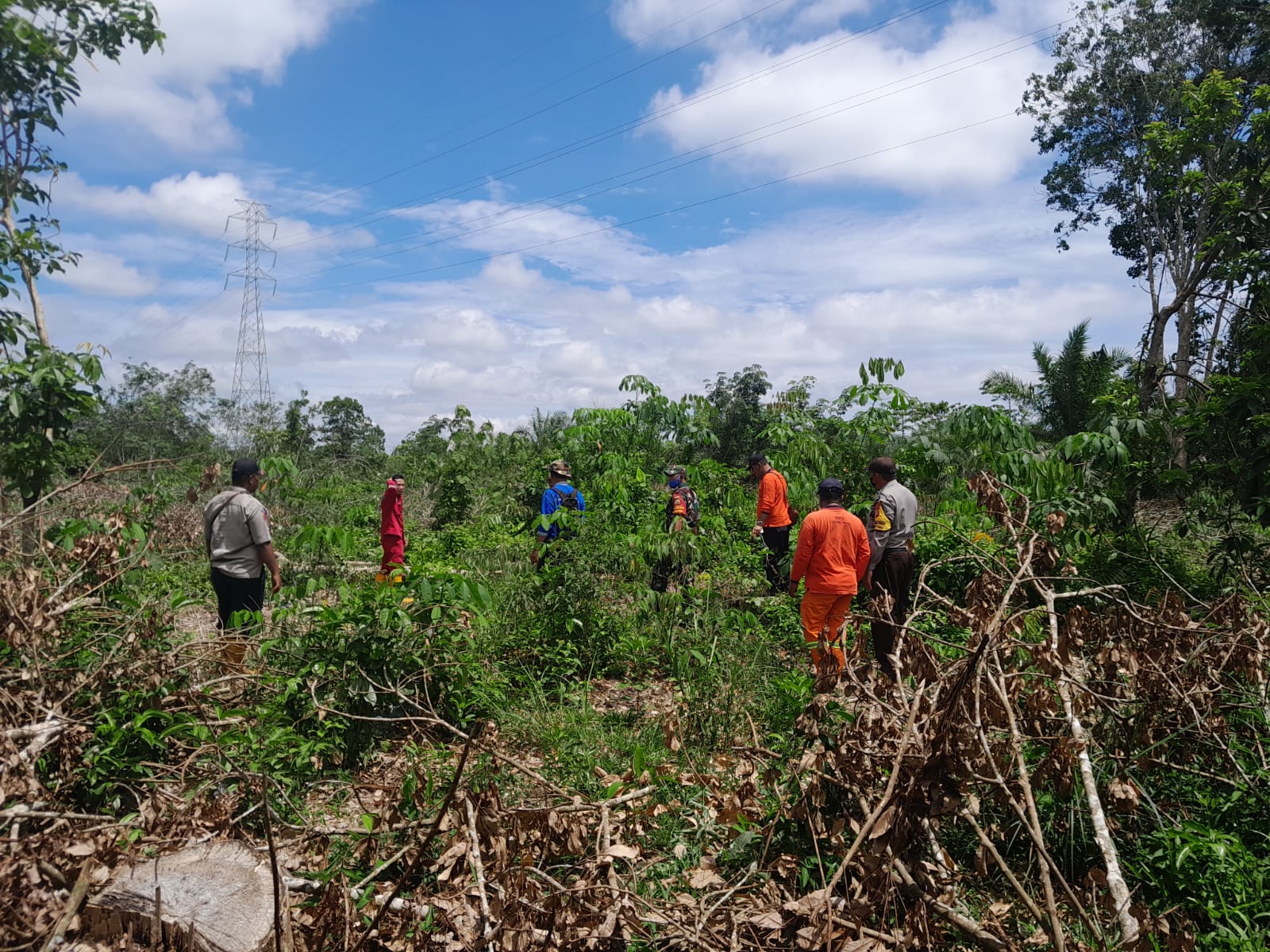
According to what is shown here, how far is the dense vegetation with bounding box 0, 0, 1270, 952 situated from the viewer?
267cm

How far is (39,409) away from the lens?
19.2 feet

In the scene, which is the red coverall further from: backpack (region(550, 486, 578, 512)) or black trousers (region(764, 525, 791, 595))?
black trousers (region(764, 525, 791, 595))

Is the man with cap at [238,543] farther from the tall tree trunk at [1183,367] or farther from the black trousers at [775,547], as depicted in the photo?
the tall tree trunk at [1183,367]

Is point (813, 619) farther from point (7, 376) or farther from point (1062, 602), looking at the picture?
point (7, 376)

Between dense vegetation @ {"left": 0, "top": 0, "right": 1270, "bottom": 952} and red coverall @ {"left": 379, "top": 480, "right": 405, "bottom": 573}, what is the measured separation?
0.62m

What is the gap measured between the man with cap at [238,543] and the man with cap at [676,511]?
2973 mm

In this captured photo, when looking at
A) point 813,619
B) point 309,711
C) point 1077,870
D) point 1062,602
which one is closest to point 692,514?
point 813,619

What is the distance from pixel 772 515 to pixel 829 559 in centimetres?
257

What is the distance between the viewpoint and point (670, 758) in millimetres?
4199

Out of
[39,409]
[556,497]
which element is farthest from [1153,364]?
[39,409]

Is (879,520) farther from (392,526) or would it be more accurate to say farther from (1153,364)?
(392,526)

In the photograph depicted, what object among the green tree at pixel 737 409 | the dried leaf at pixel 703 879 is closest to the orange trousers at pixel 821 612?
the dried leaf at pixel 703 879

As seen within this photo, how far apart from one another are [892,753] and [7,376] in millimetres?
6501

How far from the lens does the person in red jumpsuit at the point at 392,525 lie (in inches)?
305
